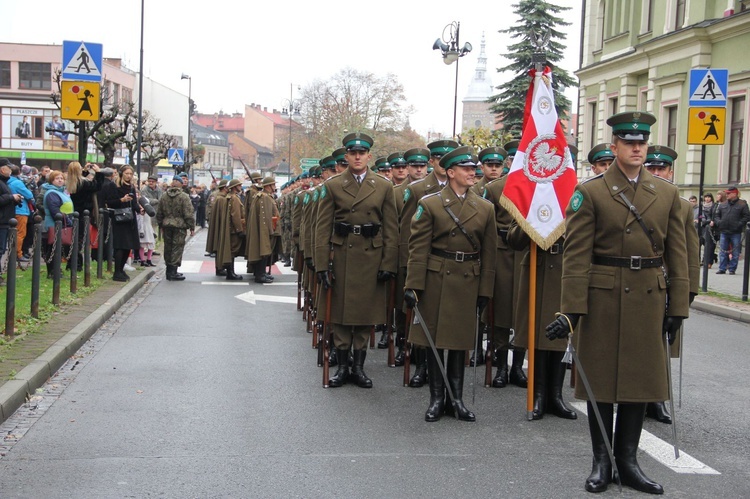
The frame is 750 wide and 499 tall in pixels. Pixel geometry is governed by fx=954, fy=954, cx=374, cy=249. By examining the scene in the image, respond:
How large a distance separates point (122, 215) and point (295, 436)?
10728mm

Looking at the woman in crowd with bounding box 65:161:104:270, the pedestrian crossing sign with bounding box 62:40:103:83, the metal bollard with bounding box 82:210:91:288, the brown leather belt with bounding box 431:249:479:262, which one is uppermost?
the pedestrian crossing sign with bounding box 62:40:103:83

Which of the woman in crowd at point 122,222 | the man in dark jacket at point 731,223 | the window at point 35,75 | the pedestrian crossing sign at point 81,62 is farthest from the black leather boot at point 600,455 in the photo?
the window at point 35,75

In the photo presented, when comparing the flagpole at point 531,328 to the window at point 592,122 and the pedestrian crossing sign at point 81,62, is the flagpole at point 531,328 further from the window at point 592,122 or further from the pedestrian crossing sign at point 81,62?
the window at point 592,122

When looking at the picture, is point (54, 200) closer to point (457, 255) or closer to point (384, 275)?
point (384, 275)

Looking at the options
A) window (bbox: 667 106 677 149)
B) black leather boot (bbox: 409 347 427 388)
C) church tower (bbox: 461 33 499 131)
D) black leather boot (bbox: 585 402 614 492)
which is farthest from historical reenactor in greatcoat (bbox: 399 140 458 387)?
church tower (bbox: 461 33 499 131)

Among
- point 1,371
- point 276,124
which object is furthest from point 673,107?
point 276,124

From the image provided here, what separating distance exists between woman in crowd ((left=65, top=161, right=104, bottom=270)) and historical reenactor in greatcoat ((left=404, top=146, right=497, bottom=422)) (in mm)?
9949

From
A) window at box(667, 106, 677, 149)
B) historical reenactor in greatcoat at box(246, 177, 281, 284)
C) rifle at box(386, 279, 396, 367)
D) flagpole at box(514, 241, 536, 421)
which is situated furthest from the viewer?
window at box(667, 106, 677, 149)

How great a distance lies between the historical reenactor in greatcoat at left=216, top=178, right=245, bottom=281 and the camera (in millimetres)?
19047

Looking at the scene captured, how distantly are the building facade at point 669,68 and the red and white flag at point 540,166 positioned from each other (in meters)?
16.8

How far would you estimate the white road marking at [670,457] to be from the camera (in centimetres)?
609

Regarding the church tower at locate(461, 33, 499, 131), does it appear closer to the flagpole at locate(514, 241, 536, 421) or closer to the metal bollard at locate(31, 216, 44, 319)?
the metal bollard at locate(31, 216, 44, 319)

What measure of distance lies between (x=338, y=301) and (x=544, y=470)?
321 centimetres

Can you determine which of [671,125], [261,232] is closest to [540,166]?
[261,232]
